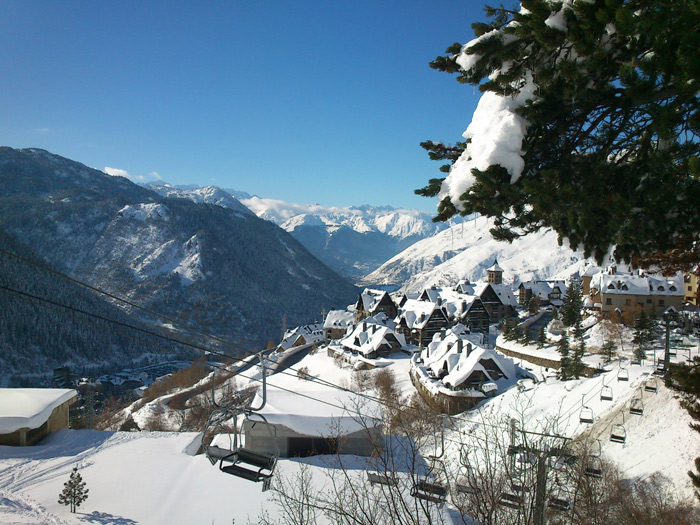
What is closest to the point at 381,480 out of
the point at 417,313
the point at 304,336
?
the point at 417,313

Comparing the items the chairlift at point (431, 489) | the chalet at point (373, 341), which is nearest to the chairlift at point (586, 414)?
the chairlift at point (431, 489)

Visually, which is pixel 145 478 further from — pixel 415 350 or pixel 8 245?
pixel 8 245

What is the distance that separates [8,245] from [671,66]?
594 feet

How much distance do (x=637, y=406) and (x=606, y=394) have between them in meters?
3.08

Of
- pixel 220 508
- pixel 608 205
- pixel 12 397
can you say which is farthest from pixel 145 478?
pixel 608 205

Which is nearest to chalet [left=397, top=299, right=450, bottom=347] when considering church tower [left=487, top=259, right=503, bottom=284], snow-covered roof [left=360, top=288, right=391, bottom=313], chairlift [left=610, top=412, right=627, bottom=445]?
snow-covered roof [left=360, top=288, right=391, bottom=313]

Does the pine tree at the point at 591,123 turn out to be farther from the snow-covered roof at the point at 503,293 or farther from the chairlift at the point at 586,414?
the snow-covered roof at the point at 503,293

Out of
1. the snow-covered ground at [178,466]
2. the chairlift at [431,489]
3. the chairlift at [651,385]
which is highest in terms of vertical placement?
the chairlift at [431,489]

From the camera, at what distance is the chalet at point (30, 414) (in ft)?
66.5

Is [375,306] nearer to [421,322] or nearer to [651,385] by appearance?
[421,322]

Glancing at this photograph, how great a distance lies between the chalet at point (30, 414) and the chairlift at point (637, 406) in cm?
2759

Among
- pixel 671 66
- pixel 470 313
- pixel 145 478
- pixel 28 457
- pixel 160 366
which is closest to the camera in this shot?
pixel 671 66

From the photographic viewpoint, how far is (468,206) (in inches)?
222

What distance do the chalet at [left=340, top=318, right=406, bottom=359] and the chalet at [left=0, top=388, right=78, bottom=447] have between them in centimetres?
2878
